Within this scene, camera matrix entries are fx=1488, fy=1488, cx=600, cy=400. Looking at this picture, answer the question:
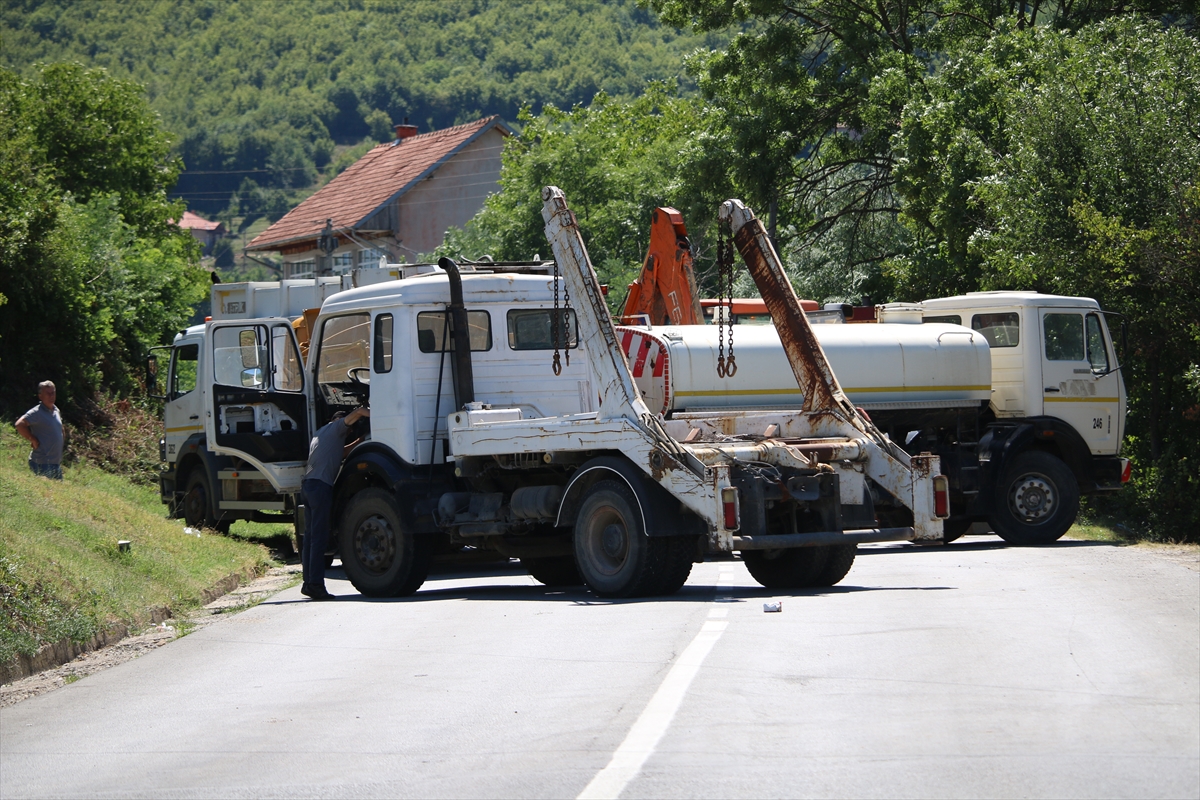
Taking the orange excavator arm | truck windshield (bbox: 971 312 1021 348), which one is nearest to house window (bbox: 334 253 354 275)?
the orange excavator arm

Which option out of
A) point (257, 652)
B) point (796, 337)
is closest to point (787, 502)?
point (796, 337)

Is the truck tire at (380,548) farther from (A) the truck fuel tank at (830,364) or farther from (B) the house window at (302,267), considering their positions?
(B) the house window at (302,267)

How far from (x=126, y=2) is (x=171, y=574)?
156348mm

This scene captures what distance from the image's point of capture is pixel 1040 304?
19422 millimetres

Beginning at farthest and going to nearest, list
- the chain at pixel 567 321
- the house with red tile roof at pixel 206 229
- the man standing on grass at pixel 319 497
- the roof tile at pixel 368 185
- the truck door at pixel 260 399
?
the house with red tile roof at pixel 206 229 < the roof tile at pixel 368 185 < the truck door at pixel 260 399 < the man standing on grass at pixel 319 497 < the chain at pixel 567 321

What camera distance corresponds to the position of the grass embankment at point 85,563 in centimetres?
1084

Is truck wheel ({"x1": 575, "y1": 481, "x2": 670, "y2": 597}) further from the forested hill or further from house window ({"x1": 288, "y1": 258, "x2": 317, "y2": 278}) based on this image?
the forested hill

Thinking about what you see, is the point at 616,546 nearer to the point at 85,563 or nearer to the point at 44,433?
the point at 85,563

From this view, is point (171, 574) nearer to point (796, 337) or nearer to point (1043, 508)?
point (796, 337)

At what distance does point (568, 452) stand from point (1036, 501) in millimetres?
8530

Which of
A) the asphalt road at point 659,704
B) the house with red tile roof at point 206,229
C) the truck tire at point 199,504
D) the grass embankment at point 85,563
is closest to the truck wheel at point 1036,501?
the asphalt road at point 659,704

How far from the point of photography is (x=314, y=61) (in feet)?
461

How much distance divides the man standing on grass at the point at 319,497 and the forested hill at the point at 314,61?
298 ft

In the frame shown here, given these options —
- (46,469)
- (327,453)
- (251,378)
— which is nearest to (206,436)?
(251,378)
